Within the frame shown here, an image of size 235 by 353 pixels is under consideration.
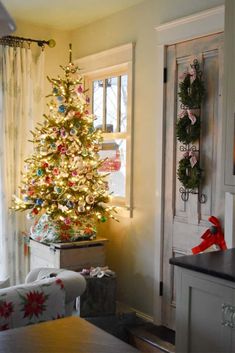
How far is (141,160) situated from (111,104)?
0.75 m

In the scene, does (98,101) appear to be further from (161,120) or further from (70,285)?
(70,285)

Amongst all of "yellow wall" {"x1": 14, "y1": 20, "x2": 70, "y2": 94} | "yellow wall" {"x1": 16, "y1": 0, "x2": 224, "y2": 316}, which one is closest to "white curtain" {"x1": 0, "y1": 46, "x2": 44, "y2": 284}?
"yellow wall" {"x1": 14, "y1": 20, "x2": 70, "y2": 94}

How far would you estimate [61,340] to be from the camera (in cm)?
132

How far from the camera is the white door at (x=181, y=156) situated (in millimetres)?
3334

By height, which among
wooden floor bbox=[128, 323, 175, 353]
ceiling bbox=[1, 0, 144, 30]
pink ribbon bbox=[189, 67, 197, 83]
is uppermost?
ceiling bbox=[1, 0, 144, 30]

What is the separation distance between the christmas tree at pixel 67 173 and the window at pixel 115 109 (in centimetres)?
25

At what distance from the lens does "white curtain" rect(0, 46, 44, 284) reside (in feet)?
14.6

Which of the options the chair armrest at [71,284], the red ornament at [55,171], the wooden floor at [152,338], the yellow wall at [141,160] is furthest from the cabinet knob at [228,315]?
the red ornament at [55,171]

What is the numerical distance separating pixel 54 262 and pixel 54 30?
2.37 meters

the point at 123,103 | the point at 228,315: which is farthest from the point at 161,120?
the point at 228,315

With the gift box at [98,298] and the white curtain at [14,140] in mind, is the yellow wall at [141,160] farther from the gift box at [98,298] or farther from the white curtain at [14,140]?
the white curtain at [14,140]

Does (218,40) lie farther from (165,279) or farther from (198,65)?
(165,279)

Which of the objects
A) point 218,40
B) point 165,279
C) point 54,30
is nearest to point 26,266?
point 165,279

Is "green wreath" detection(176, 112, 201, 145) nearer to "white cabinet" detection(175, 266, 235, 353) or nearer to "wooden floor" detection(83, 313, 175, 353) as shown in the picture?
"white cabinet" detection(175, 266, 235, 353)
